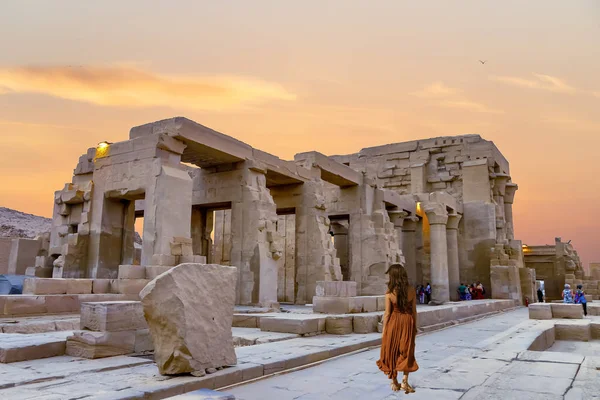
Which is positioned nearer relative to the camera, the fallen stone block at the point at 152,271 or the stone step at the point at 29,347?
the stone step at the point at 29,347

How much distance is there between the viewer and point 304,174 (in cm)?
1562

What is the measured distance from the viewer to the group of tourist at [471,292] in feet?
68.4

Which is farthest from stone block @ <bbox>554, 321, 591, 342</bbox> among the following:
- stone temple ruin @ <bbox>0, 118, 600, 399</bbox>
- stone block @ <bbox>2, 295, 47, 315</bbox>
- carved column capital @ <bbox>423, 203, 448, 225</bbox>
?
stone block @ <bbox>2, 295, 47, 315</bbox>

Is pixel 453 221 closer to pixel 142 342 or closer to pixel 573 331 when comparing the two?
pixel 573 331

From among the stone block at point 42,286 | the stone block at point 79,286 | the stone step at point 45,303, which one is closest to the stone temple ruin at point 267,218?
the stone block at point 79,286

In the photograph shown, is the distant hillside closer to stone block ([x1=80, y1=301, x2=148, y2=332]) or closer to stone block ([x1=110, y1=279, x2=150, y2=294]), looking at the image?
stone block ([x1=110, y1=279, x2=150, y2=294])

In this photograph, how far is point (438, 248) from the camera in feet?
63.7

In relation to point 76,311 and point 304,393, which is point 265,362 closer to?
point 304,393

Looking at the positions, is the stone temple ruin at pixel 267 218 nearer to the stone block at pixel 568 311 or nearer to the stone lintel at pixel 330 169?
the stone lintel at pixel 330 169

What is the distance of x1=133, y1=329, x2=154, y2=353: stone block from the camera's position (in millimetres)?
6238

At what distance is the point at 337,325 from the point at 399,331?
4117 millimetres

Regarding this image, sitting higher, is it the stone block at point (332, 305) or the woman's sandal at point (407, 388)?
the stone block at point (332, 305)

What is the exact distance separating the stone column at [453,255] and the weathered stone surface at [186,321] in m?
17.8

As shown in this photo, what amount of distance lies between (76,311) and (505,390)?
7599 mm
